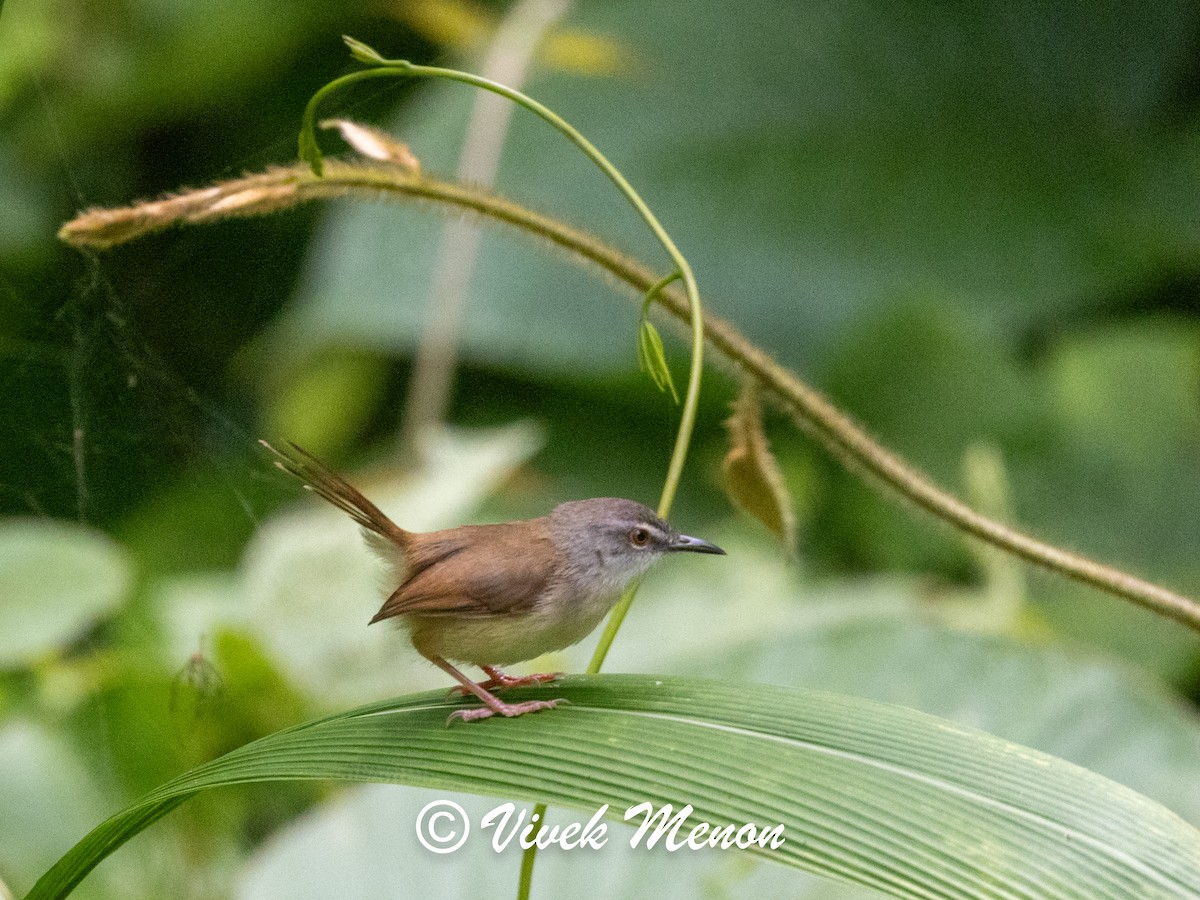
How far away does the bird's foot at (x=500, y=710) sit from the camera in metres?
1.37

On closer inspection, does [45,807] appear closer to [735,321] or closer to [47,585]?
[47,585]

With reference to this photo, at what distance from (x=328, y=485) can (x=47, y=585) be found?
1.80m

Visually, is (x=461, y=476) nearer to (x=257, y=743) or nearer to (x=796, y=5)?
(x=257, y=743)

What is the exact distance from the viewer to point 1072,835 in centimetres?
121

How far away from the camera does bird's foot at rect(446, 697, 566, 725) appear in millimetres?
1372

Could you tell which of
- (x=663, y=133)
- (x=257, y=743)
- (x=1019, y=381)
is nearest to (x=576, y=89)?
(x=663, y=133)

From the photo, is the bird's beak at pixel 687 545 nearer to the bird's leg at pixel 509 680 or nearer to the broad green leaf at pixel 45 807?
the bird's leg at pixel 509 680

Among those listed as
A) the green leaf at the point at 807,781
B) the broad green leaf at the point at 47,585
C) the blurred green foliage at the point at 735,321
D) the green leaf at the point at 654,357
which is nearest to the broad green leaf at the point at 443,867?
the blurred green foliage at the point at 735,321

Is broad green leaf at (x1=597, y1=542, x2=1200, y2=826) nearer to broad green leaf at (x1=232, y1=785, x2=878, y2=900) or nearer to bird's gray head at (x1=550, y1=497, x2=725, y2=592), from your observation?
broad green leaf at (x1=232, y1=785, x2=878, y2=900)

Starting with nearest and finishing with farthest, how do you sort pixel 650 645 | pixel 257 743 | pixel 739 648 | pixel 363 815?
1. pixel 257 743
2. pixel 363 815
3. pixel 739 648
4. pixel 650 645

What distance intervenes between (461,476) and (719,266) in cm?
181

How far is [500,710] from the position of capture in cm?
139

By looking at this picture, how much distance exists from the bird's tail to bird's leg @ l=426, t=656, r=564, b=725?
0.63 feet

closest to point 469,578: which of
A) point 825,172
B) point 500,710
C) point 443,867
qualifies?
point 500,710
